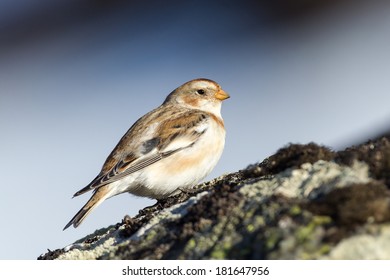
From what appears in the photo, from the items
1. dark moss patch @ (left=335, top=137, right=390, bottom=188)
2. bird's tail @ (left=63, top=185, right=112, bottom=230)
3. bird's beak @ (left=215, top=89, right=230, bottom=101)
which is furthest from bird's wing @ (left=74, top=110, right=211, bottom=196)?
dark moss patch @ (left=335, top=137, right=390, bottom=188)

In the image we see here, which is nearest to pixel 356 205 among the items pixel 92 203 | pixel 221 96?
pixel 92 203

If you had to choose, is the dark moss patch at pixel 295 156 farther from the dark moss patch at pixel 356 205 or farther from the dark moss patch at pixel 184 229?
the dark moss patch at pixel 356 205

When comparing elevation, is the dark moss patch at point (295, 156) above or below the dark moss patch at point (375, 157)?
above

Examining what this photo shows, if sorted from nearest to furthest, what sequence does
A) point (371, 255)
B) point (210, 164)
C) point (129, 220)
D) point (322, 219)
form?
point (371, 255), point (322, 219), point (129, 220), point (210, 164)

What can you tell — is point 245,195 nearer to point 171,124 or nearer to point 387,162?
point 387,162

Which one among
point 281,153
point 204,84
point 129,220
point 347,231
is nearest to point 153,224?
point 129,220

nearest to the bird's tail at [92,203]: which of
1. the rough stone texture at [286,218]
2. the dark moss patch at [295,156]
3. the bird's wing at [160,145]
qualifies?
the bird's wing at [160,145]

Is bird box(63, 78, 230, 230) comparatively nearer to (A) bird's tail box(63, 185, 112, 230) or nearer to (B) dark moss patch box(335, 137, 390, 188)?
(A) bird's tail box(63, 185, 112, 230)
